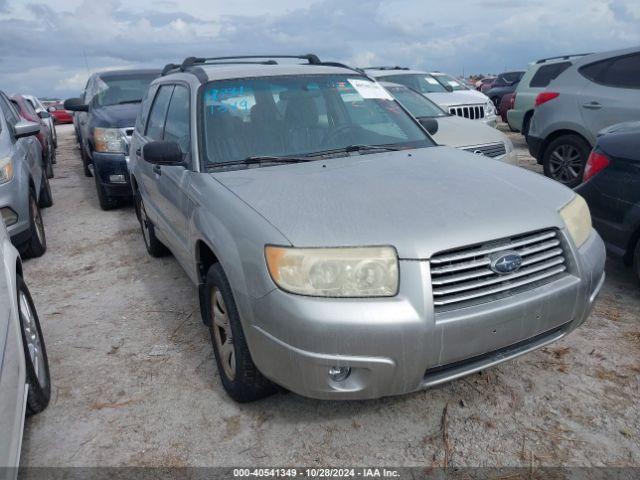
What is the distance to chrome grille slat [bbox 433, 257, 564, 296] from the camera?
2111 millimetres

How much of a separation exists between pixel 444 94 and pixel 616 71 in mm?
3337

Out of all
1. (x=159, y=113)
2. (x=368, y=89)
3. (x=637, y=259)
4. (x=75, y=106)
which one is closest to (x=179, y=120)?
(x=159, y=113)

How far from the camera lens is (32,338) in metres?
2.83

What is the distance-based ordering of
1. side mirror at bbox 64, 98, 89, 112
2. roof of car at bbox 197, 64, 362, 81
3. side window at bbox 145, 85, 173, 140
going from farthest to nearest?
side mirror at bbox 64, 98, 89, 112 < side window at bbox 145, 85, 173, 140 < roof of car at bbox 197, 64, 362, 81

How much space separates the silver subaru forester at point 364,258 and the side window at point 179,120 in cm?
4

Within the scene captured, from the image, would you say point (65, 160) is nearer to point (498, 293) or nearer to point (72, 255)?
point (72, 255)

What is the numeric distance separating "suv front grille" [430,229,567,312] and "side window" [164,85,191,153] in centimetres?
184

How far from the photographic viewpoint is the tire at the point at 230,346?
96.9 inches

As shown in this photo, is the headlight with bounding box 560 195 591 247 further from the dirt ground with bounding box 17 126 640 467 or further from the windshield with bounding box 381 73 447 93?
the windshield with bounding box 381 73 447 93

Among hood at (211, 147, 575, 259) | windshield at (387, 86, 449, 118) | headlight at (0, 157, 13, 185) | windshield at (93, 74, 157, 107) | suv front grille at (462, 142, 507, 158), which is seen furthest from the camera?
windshield at (93, 74, 157, 107)

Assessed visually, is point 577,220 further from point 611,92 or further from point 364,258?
point 611,92

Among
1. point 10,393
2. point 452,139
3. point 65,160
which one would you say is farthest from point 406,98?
point 65,160

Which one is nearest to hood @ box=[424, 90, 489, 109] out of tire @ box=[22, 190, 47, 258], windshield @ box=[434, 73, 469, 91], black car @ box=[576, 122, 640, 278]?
windshield @ box=[434, 73, 469, 91]

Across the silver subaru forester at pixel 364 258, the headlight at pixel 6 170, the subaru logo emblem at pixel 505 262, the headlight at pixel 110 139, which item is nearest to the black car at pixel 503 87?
the headlight at pixel 110 139
